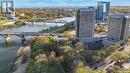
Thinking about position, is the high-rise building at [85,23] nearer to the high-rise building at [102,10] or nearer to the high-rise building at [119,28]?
the high-rise building at [119,28]

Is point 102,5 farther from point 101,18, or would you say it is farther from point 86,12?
point 86,12

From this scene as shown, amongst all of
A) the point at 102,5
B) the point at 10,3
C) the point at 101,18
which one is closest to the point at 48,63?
the point at 101,18

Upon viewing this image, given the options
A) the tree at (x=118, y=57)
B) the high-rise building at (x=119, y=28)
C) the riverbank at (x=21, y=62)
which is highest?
the high-rise building at (x=119, y=28)

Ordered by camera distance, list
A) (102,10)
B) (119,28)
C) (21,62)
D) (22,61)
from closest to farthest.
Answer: (21,62), (22,61), (119,28), (102,10)

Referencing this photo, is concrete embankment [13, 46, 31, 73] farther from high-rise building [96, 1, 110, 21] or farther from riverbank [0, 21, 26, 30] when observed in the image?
high-rise building [96, 1, 110, 21]

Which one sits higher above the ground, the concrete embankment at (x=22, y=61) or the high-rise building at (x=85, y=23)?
the high-rise building at (x=85, y=23)

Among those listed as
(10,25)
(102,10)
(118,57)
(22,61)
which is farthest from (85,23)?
(102,10)

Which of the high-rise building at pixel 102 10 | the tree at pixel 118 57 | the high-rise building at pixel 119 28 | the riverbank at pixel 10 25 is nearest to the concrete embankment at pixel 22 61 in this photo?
the tree at pixel 118 57

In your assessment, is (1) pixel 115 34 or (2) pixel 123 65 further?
(1) pixel 115 34

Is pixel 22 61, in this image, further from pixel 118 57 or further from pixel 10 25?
pixel 10 25
